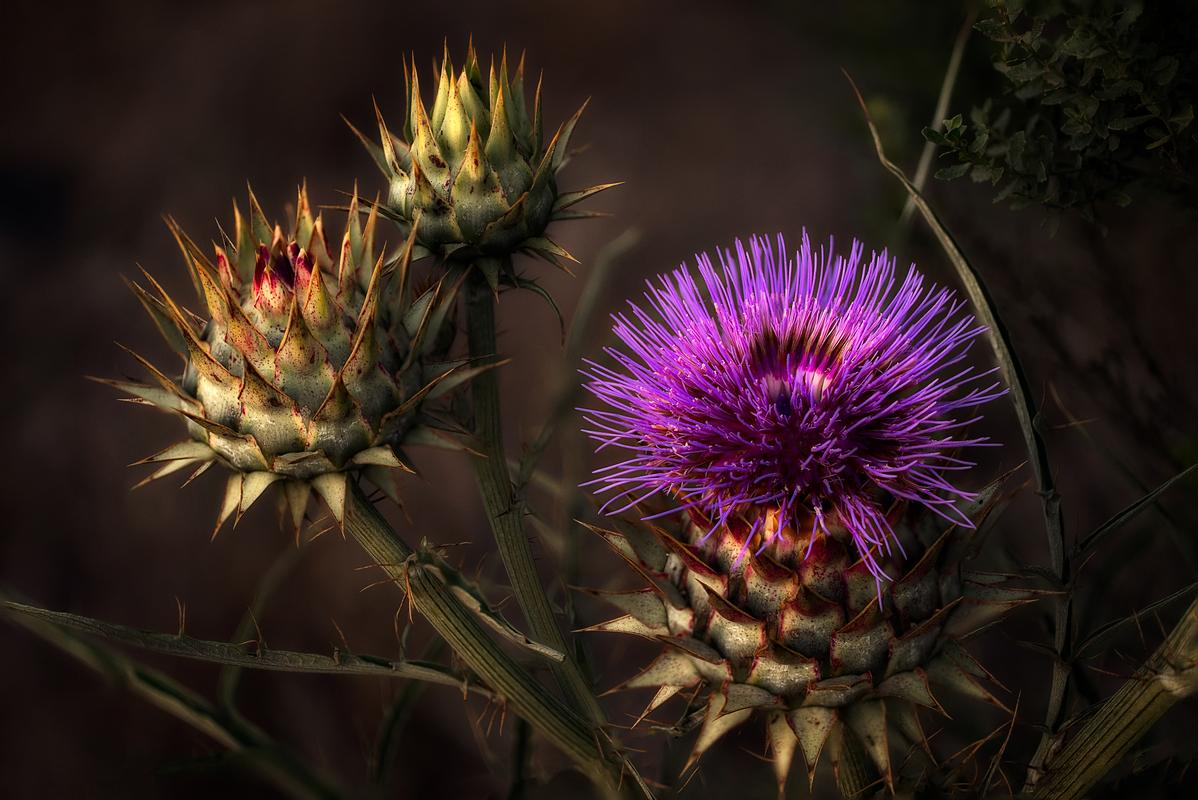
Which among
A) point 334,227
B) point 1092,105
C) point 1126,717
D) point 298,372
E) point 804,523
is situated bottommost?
point 1126,717

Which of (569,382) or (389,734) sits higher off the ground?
(569,382)

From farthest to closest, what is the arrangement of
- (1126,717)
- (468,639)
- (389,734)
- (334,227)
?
(334,227)
(389,734)
(468,639)
(1126,717)

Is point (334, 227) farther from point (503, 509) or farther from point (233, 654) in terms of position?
point (233, 654)

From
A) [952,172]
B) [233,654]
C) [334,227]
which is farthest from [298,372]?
[334,227]

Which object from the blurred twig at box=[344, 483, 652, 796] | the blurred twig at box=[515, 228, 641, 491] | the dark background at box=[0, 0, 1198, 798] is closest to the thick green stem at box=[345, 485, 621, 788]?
the blurred twig at box=[344, 483, 652, 796]

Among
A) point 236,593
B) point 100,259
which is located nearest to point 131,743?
point 236,593
